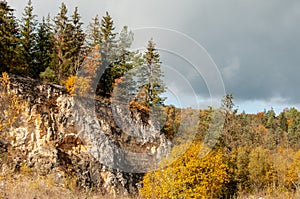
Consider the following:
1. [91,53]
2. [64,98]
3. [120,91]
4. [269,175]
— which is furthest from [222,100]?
[64,98]

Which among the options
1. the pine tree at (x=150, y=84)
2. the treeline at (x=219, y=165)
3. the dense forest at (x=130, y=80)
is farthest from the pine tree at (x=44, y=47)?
the treeline at (x=219, y=165)

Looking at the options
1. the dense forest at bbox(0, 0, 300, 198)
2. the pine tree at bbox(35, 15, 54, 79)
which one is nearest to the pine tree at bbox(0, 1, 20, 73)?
the dense forest at bbox(0, 0, 300, 198)

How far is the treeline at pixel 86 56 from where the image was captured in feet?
84.7

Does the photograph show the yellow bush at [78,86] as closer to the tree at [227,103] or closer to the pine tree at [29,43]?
the pine tree at [29,43]

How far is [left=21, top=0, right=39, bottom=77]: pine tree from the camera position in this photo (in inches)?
1011

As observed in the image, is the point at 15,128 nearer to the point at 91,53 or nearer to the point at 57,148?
the point at 57,148

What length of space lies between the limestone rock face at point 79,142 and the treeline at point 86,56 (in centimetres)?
320

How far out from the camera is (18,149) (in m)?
18.5

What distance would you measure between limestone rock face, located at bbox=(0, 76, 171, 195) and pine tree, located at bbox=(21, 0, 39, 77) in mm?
5585

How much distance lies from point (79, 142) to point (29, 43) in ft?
38.0

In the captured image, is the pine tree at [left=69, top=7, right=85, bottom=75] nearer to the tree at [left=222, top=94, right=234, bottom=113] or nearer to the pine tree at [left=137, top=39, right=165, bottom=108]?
the pine tree at [left=137, top=39, right=165, bottom=108]

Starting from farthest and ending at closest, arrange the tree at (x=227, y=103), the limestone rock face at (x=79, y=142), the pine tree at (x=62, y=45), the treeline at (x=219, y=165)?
the tree at (x=227, y=103) < the pine tree at (x=62, y=45) < the treeline at (x=219, y=165) < the limestone rock face at (x=79, y=142)

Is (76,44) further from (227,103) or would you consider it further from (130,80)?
(227,103)

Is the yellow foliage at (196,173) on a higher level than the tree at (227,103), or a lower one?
lower
